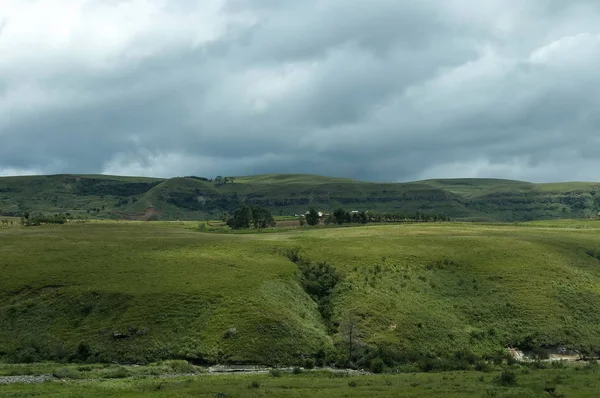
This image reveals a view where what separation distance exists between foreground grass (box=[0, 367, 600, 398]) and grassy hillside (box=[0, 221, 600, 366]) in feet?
64.6

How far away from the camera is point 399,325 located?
10350 cm

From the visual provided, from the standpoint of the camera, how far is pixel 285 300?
4390 inches

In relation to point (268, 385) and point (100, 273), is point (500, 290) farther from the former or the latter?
point (100, 273)

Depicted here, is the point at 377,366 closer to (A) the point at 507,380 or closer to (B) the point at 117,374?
(A) the point at 507,380

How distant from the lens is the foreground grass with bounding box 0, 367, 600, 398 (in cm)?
5744


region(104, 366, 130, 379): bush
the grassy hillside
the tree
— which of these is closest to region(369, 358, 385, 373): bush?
the grassy hillside

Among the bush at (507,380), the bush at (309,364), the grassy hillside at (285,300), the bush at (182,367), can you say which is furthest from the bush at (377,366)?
the bush at (182,367)

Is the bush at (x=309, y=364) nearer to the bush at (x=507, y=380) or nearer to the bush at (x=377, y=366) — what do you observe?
the bush at (x=377, y=366)

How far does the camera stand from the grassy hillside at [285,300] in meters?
96.1

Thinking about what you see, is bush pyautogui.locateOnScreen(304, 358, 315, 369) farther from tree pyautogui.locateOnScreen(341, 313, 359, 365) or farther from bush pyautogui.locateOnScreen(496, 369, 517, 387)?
bush pyautogui.locateOnScreen(496, 369, 517, 387)

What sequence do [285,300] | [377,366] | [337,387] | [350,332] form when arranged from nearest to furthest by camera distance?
[337,387], [377,366], [350,332], [285,300]

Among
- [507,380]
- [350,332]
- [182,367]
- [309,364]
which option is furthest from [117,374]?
[507,380]

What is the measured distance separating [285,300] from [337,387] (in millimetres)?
48388

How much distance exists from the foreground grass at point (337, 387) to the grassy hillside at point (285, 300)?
64.6ft
